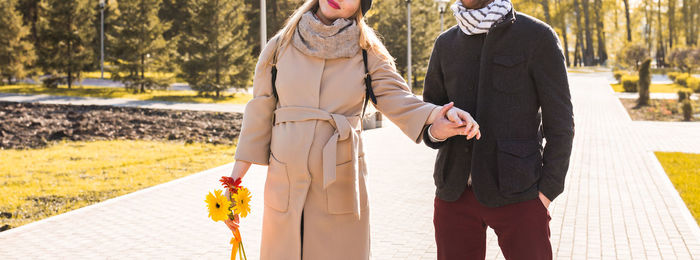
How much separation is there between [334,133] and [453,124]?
0.50 m

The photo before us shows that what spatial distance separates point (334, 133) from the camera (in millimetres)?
2977

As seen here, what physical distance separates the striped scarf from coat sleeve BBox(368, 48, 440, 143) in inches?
14.0

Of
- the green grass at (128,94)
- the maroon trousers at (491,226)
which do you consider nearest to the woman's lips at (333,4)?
the maroon trousers at (491,226)

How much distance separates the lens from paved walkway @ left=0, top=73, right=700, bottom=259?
5.78 m

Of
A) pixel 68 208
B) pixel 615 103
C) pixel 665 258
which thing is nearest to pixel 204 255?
pixel 68 208

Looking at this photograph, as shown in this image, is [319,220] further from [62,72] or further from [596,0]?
[596,0]

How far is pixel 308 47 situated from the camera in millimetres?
3008

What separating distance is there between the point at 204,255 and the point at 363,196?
2.91 m

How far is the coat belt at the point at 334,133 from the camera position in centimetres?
295

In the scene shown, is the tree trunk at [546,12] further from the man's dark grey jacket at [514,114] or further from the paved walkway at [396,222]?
the man's dark grey jacket at [514,114]

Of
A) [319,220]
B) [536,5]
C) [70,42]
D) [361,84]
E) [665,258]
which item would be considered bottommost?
[665,258]

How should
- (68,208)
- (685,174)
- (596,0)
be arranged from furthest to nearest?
(596,0) → (685,174) → (68,208)

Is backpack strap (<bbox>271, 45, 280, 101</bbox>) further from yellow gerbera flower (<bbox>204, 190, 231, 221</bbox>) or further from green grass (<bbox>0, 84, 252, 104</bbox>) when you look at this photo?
green grass (<bbox>0, 84, 252, 104</bbox>)

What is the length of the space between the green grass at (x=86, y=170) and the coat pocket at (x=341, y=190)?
514cm
